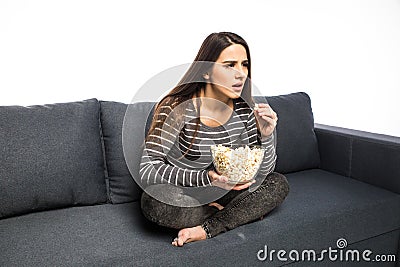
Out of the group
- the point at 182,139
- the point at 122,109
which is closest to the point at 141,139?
the point at 122,109

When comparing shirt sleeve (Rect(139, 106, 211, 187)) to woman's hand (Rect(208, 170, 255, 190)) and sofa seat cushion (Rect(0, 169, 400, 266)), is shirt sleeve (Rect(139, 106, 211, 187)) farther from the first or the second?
sofa seat cushion (Rect(0, 169, 400, 266))

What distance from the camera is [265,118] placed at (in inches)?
55.9

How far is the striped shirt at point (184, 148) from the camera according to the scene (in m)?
1.30

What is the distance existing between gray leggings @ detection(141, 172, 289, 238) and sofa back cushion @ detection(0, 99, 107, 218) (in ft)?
0.97

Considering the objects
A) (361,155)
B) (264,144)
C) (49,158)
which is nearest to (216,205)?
(264,144)

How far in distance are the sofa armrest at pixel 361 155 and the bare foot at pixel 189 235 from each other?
0.95m

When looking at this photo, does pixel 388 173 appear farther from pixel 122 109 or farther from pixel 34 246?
pixel 34 246

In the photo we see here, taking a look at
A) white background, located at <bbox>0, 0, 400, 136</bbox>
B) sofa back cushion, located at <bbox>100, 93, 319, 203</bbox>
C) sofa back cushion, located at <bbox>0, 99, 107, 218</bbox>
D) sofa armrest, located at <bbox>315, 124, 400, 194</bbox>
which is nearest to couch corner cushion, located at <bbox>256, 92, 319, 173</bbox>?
sofa armrest, located at <bbox>315, 124, 400, 194</bbox>

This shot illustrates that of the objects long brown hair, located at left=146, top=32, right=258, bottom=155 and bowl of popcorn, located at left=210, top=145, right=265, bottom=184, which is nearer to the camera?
bowl of popcorn, located at left=210, top=145, right=265, bottom=184

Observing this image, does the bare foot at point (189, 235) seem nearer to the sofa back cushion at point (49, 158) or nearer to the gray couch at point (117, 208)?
the gray couch at point (117, 208)

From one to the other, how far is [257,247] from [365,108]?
1.77 m

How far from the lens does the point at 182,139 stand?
1.38 metres

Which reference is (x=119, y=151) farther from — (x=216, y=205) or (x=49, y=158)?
(x=216, y=205)

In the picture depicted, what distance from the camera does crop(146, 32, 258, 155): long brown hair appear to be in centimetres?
136
